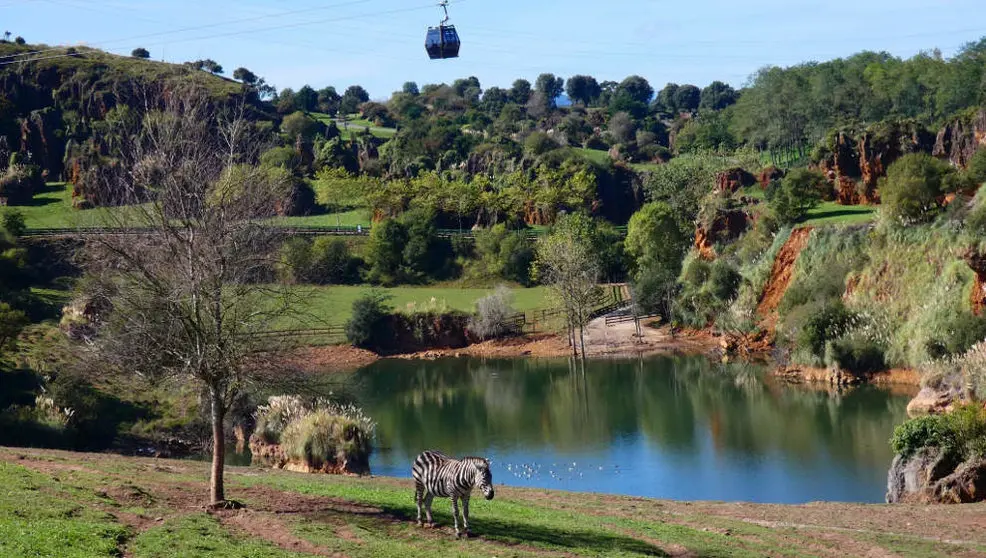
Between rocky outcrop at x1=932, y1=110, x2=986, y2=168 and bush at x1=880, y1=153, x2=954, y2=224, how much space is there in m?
20.1

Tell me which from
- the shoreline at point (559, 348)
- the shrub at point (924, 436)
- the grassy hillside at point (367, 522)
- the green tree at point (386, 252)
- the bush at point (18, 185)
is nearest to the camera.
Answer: the grassy hillside at point (367, 522)

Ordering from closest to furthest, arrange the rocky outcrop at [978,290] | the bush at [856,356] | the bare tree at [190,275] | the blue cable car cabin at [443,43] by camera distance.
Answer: the bare tree at [190,275], the blue cable car cabin at [443,43], the rocky outcrop at [978,290], the bush at [856,356]

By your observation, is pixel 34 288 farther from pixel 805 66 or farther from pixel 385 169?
pixel 805 66

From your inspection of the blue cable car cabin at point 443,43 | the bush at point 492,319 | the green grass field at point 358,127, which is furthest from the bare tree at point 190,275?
the green grass field at point 358,127

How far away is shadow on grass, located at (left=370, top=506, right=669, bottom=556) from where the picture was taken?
19.1 m

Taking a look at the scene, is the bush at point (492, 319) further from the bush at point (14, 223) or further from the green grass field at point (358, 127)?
the green grass field at point (358, 127)

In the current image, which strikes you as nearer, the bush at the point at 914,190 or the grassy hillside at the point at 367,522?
the grassy hillside at the point at 367,522

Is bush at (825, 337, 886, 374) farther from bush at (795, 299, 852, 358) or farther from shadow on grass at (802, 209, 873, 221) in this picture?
shadow on grass at (802, 209, 873, 221)

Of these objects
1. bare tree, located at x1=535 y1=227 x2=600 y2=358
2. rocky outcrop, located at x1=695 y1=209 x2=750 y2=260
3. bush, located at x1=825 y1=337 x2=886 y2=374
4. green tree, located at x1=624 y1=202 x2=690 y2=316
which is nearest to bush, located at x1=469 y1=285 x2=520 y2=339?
bare tree, located at x1=535 y1=227 x2=600 y2=358

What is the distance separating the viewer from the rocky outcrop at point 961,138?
7688cm

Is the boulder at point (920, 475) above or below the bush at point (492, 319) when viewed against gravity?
→ below

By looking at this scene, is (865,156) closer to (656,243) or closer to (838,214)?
(838,214)

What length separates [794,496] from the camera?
31.8 metres

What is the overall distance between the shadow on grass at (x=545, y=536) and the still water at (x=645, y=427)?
1029cm
